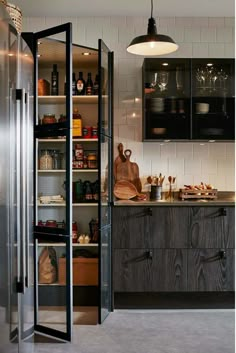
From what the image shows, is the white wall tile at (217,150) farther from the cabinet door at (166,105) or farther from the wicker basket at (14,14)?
the wicker basket at (14,14)

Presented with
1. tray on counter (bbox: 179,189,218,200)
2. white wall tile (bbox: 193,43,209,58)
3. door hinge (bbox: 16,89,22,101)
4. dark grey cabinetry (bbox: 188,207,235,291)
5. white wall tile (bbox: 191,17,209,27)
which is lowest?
dark grey cabinetry (bbox: 188,207,235,291)

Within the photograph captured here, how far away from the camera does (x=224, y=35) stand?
5.27 metres

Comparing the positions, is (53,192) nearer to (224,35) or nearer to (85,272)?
(85,272)

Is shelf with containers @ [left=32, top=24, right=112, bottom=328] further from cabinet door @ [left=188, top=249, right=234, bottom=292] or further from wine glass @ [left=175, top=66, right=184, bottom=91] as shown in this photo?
cabinet door @ [left=188, top=249, right=234, bottom=292]

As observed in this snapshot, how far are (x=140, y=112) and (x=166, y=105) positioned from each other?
471 millimetres

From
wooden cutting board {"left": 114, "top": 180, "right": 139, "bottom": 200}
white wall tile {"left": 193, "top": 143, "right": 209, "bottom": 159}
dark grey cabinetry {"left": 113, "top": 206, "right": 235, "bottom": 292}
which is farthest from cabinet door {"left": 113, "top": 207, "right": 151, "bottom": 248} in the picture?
white wall tile {"left": 193, "top": 143, "right": 209, "bottom": 159}

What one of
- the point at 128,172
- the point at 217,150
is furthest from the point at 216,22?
the point at 128,172

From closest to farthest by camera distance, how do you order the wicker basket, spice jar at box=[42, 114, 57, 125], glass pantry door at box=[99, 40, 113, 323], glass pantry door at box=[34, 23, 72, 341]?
1. the wicker basket
2. glass pantry door at box=[34, 23, 72, 341]
3. spice jar at box=[42, 114, 57, 125]
4. glass pantry door at box=[99, 40, 113, 323]

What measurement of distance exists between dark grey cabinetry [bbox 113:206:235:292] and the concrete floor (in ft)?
0.97

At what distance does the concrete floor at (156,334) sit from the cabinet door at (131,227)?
66 cm

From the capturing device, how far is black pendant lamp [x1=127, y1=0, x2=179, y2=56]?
3.68 metres

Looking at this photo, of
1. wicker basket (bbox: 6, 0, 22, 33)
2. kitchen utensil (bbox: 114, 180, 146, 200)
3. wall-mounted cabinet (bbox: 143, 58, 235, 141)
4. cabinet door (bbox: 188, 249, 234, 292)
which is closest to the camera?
wicker basket (bbox: 6, 0, 22, 33)

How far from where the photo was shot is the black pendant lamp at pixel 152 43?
3676 mm

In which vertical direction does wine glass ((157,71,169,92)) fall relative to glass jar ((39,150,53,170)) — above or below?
above
